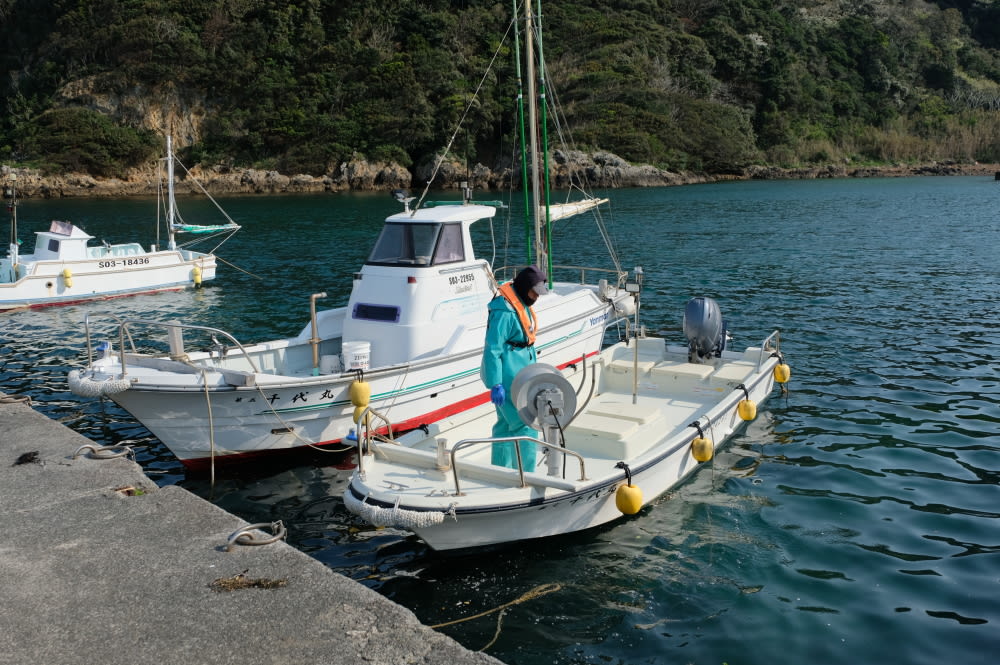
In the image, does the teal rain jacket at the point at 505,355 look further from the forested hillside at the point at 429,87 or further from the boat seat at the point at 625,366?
the forested hillside at the point at 429,87

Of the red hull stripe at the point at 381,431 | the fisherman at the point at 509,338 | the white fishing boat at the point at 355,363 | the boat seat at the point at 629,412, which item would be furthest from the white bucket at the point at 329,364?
the fisherman at the point at 509,338

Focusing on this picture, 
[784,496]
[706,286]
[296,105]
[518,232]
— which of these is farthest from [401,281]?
[296,105]

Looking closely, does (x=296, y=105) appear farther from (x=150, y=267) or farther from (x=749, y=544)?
(x=749, y=544)

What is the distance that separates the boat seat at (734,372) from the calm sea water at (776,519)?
715 millimetres

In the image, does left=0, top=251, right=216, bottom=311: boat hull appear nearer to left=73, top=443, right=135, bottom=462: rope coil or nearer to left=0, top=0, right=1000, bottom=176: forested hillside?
left=73, top=443, right=135, bottom=462: rope coil

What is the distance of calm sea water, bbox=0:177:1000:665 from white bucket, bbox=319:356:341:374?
1456mm

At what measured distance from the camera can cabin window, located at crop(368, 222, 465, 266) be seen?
11695 mm

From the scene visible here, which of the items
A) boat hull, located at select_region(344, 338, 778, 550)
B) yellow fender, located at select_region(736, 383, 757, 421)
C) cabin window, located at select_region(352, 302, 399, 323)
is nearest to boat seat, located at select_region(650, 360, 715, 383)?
yellow fender, located at select_region(736, 383, 757, 421)

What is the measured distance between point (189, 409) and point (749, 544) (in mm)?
6617

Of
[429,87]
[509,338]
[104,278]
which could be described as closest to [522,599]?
[509,338]

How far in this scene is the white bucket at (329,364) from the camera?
11.5 m

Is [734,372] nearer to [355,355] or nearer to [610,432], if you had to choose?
[610,432]

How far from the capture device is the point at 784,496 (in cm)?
901

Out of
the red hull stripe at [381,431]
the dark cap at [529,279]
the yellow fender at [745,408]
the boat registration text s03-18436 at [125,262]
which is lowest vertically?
the red hull stripe at [381,431]
